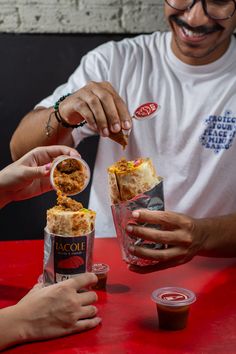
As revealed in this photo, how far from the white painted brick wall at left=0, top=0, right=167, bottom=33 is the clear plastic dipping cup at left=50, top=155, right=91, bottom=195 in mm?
1617

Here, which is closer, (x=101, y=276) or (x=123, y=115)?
(x=101, y=276)

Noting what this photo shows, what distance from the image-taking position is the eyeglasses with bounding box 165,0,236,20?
228 cm

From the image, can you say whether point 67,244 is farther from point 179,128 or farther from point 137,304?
point 179,128

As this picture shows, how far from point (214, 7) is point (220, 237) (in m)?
1.04

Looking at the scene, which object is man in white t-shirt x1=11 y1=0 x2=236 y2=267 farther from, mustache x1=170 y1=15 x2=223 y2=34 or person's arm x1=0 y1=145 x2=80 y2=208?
person's arm x1=0 y1=145 x2=80 y2=208

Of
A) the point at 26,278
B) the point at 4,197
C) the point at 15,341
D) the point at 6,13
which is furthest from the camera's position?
the point at 6,13

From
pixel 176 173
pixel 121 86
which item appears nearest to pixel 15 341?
pixel 176 173

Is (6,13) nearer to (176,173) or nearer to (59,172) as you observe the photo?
(176,173)

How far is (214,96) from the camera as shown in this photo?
2395 millimetres

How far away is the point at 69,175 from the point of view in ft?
5.05

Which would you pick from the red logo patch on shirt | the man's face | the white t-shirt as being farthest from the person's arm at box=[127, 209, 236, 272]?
the man's face

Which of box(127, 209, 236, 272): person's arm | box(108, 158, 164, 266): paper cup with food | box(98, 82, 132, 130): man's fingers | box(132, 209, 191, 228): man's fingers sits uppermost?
box(98, 82, 132, 130): man's fingers

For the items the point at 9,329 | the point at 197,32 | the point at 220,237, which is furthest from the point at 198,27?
the point at 9,329

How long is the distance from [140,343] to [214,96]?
1403 mm
